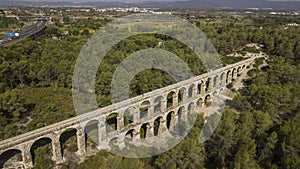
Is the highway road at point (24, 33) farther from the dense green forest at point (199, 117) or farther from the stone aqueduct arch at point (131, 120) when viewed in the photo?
the stone aqueduct arch at point (131, 120)

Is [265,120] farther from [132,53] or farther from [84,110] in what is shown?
[132,53]

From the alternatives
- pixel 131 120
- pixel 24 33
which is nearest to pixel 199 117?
pixel 131 120

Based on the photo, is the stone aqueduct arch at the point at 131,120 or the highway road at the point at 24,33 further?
the highway road at the point at 24,33

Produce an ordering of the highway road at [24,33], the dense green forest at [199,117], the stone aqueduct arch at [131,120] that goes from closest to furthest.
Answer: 1. the dense green forest at [199,117]
2. the stone aqueduct arch at [131,120]
3. the highway road at [24,33]

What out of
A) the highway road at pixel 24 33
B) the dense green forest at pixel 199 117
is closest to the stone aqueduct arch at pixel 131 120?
the dense green forest at pixel 199 117


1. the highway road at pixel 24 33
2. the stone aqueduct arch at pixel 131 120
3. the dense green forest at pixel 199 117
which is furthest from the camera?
the highway road at pixel 24 33

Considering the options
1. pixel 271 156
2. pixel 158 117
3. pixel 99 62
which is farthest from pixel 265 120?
pixel 99 62
